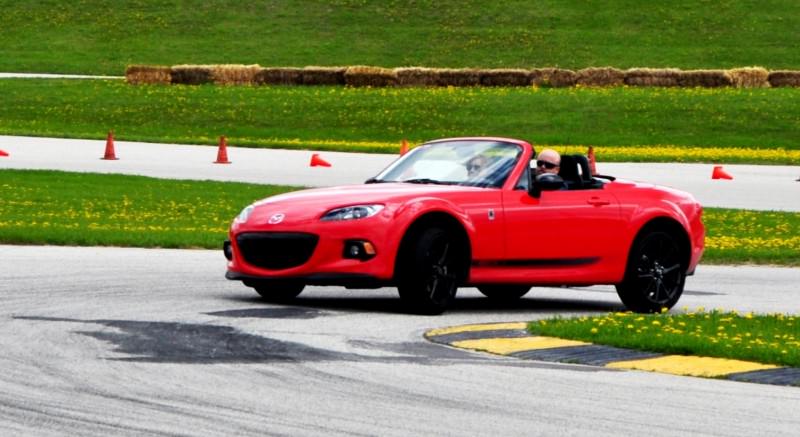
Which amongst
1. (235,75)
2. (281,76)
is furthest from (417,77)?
(235,75)

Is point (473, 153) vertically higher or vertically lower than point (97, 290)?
higher

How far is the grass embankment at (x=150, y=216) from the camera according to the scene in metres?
20.5

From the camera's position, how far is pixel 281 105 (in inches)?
1964

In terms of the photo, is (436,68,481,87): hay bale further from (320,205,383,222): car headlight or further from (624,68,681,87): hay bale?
(320,205,383,222): car headlight

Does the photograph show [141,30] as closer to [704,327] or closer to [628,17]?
[628,17]

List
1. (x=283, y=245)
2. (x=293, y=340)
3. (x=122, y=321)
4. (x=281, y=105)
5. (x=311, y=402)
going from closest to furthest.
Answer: (x=311, y=402) → (x=293, y=340) → (x=122, y=321) → (x=283, y=245) → (x=281, y=105)

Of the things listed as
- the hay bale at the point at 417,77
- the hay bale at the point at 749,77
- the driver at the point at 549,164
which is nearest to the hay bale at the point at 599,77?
the hay bale at the point at 749,77

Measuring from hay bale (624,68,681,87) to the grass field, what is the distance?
5831 millimetres

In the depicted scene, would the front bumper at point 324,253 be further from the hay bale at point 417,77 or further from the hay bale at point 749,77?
the hay bale at point 749,77

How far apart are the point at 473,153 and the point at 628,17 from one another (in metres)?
55.3

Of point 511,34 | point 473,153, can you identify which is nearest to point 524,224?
point 473,153

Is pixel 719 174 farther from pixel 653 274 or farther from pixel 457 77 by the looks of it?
pixel 457 77

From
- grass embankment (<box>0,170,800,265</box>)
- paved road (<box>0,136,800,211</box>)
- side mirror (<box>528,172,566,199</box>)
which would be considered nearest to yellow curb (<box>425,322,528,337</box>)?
side mirror (<box>528,172,566,199</box>)

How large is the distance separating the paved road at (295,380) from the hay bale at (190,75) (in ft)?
133
